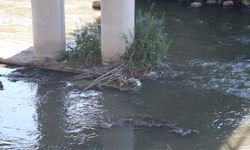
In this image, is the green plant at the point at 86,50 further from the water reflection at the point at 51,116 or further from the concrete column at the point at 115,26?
the water reflection at the point at 51,116

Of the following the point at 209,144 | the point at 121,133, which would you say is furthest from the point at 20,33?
the point at 209,144

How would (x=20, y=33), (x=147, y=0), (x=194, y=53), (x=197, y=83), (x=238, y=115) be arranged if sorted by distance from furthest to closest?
(x=147, y=0) < (x=20, y=33) < (x=194, y=53) < (x=197, y=83) < (x=238, y=115)

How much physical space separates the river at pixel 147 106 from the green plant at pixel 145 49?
0.56m

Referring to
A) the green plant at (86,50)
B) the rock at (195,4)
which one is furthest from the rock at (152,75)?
the rock at (195,4)

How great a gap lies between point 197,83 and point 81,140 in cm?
420

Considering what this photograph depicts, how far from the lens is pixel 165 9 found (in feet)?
79.7

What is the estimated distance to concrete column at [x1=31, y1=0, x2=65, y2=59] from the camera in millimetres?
14094

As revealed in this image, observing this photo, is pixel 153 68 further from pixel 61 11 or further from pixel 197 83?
pixel 61 11

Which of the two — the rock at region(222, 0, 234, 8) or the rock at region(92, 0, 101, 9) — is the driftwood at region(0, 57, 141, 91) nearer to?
the rock at region(92, 0, 101, 9)

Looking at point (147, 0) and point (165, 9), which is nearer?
point (165, 9)

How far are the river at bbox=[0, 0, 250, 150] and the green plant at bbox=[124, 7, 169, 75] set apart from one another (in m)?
0.56

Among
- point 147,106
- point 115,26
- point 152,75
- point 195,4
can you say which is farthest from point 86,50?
point 195,4

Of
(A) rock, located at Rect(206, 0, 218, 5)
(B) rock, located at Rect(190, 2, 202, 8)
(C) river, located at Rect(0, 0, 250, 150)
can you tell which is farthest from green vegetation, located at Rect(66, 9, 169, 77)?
(A) rock, located at Rect(206, 0, 218, 5)

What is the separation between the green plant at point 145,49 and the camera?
44.1 feet
